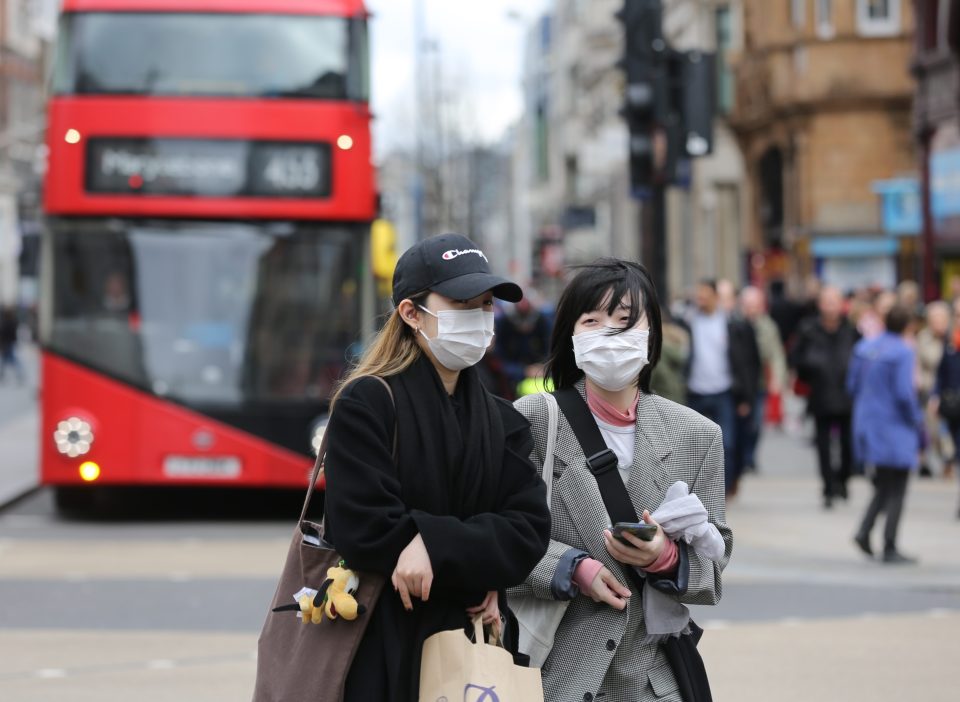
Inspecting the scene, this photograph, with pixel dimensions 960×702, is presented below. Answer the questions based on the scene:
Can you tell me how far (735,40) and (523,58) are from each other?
80.3 m

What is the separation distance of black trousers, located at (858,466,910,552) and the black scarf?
850 centimetres

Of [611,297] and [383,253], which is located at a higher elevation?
[611,297]

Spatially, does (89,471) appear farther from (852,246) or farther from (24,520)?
(852,246)

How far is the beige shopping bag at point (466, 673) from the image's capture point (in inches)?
159

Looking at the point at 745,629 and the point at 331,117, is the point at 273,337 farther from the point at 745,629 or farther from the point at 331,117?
the point at 745,629

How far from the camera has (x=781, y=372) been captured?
19.6 m

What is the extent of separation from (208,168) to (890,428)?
5612 mm

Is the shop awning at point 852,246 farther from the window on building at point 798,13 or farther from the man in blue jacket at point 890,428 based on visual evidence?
the man in blue jacket at point 890,428

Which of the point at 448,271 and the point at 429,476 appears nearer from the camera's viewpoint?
the point at 429,476

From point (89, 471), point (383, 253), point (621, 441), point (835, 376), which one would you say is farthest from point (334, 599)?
point (383, 253)

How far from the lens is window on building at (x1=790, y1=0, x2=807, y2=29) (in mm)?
37562

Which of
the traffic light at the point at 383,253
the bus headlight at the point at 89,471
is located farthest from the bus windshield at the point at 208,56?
the traffic light at the point at 383,253

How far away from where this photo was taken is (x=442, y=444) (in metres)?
4.16

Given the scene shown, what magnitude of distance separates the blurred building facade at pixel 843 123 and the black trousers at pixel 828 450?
2044 centimetres
